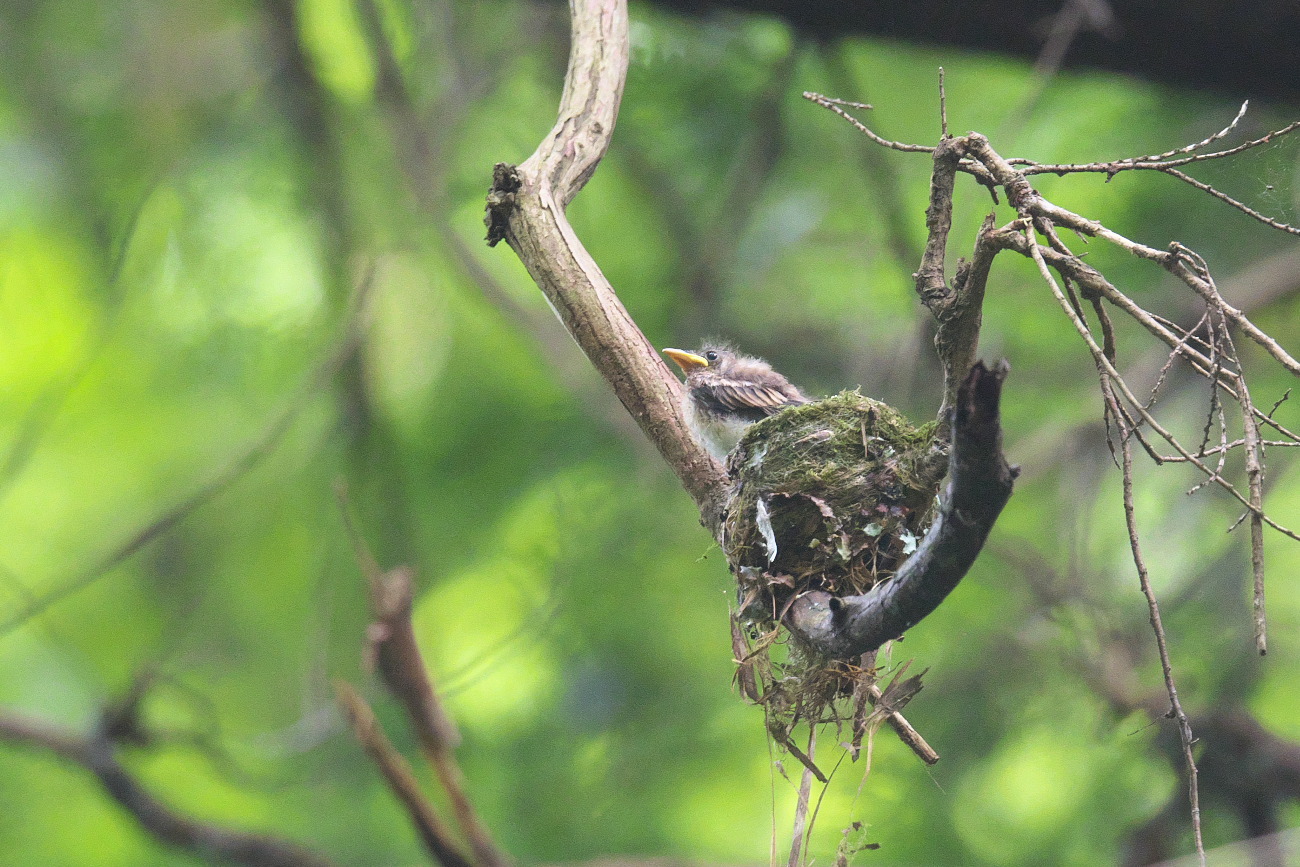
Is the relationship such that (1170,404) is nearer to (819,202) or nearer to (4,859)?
(819,202)

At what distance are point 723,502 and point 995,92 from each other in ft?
17.2

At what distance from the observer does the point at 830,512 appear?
277cm

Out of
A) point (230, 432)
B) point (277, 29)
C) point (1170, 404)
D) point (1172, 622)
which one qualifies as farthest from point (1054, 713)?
point (277, 29)

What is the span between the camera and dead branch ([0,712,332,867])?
6.25 metres

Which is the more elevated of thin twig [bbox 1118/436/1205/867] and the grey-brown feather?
the grey-brown feather

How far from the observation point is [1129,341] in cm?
709

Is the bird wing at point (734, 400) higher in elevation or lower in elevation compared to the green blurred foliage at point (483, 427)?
lower

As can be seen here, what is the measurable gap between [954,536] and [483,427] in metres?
6.07

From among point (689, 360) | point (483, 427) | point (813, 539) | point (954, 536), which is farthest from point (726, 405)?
point (483, 427)

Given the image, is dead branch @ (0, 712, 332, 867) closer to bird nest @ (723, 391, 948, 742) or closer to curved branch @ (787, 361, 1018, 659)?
bird nest @ (723, 391, 948, 742)

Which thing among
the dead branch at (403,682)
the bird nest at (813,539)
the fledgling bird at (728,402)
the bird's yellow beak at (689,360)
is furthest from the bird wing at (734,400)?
the dead branch at (403,682)

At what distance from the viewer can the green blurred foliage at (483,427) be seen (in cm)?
679

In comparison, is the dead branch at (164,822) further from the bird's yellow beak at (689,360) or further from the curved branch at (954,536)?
the curved branch at (954,536)

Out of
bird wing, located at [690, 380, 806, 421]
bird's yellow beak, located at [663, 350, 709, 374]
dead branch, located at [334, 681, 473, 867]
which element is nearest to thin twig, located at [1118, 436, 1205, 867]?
bird wing, located at [690, 380, 806, 421]
